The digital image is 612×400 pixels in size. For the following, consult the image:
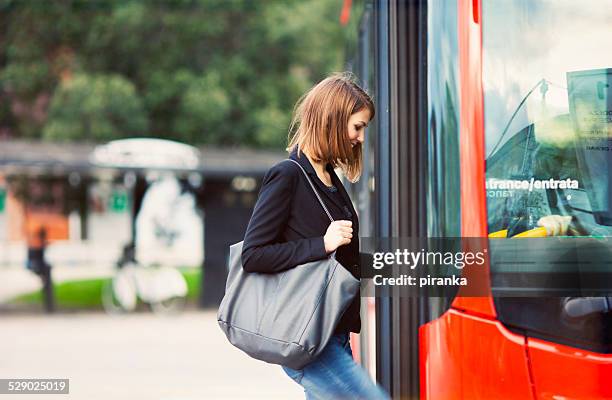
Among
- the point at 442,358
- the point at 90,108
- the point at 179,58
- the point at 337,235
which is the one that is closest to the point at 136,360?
the point at 442,358

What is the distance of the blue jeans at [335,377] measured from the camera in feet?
8.14

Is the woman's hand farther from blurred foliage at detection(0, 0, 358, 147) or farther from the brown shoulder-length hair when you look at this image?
blurred foliage at detection(0, 0, 358, 147)

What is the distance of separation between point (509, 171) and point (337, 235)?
0.72m

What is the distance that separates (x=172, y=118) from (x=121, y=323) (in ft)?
25.7

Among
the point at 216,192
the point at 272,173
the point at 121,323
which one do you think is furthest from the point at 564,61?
the point at 216,192

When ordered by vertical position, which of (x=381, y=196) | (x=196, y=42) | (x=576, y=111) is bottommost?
(x=381, y=196)

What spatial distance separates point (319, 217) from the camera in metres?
2.52

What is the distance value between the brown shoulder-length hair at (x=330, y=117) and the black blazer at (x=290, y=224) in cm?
6

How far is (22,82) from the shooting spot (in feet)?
63.0

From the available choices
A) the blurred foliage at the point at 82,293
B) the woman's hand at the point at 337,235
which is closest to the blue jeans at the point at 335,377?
the woman's hand at the point at 337,235

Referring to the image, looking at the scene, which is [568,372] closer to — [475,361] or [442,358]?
[475,361]

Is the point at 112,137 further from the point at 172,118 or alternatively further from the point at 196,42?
the point at 196,42

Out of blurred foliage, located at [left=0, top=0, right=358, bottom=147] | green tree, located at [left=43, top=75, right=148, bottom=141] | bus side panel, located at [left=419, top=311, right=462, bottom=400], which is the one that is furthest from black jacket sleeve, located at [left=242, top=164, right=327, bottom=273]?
blurred foliage, located at [left=0, top=0, right=358, bottom=147]

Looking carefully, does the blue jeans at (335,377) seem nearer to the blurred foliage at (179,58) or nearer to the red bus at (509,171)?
the red bus at (509,171)
